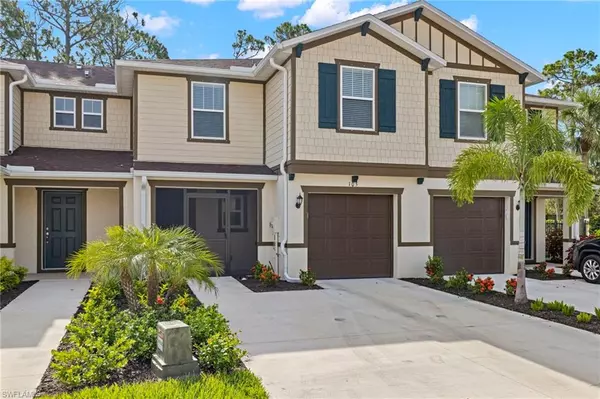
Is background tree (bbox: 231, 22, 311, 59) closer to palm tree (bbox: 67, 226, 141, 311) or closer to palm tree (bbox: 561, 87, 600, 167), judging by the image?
palm tree (bbox: 561, 87, 600, 167)

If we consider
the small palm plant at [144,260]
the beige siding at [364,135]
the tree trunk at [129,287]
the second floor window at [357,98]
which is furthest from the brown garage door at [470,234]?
the tree trunk at [129,287]

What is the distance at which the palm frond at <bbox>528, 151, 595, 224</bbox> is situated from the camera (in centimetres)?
810

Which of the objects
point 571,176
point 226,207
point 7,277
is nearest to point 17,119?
point 7,277

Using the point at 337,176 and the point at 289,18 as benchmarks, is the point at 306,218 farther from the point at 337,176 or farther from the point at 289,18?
the point at 289,18

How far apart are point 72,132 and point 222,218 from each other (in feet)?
15.7

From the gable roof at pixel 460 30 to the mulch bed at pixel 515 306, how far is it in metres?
6.31

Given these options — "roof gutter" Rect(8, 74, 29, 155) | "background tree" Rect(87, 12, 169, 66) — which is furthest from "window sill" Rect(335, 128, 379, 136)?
"background tree" Rect(87, 12, 169, 66)

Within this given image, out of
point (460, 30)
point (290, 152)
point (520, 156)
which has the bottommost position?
point (520, 156)

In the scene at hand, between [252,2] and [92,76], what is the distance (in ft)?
19.8

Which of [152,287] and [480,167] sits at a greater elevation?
[480,167]

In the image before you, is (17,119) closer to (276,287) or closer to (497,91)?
(276,287)

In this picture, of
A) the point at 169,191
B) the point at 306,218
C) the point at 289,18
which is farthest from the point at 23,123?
the point at 289,18

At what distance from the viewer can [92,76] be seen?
598 inches

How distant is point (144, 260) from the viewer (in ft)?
20.6
